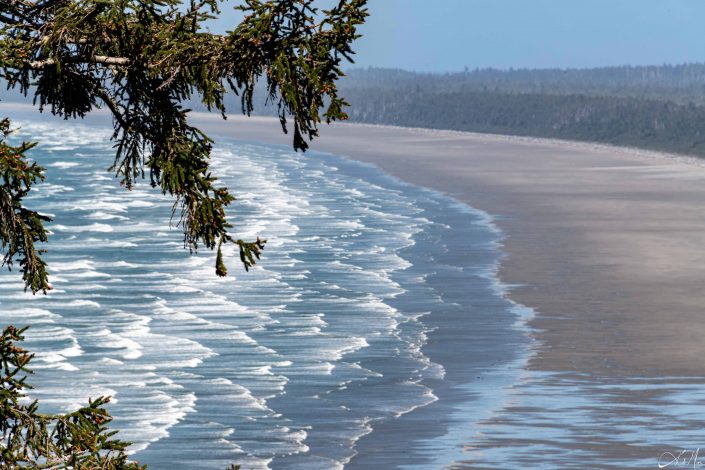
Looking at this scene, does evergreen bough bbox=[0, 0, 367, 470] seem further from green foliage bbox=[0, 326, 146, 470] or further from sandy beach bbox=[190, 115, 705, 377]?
sandy beach bbox=[190, 115, 705, 377]

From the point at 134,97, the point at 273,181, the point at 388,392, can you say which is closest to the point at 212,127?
the point at 273,181

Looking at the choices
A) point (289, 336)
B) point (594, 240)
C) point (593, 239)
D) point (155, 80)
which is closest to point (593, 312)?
point (289, 336)

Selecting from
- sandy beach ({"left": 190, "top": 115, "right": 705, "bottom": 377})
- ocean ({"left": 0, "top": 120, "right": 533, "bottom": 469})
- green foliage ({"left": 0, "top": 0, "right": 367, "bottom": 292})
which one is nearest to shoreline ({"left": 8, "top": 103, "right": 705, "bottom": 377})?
sandy beach ({"left": 190, "top": 115, "right": 705, "bottom": 377})

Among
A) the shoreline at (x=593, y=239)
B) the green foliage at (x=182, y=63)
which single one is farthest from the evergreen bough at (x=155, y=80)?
the shoreline at (x=593, y=239)

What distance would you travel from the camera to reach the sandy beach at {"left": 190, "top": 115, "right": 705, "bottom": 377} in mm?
24297

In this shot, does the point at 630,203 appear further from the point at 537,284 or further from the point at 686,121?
the point at 686,121

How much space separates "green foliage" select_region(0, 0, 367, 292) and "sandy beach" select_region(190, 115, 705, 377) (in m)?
11.9

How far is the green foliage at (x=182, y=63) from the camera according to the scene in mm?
10766

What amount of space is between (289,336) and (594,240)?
15104mm

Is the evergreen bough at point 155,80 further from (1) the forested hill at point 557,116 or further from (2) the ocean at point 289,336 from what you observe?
(1) the forested hill at point 557,116

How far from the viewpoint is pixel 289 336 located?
2612 centimetres

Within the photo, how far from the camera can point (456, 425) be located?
18.9m

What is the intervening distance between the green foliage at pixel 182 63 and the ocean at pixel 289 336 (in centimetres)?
662

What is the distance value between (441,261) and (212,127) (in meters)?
84.0
